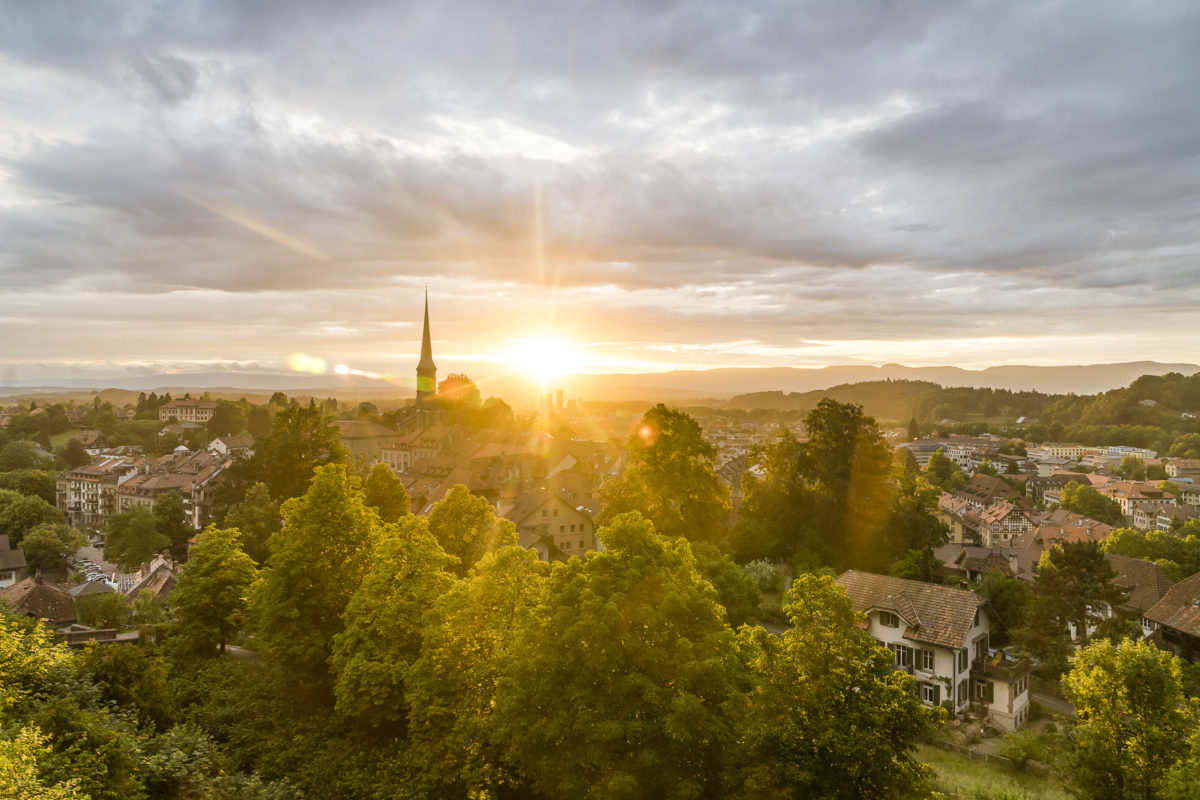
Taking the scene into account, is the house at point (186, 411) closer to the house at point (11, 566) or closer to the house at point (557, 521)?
the house at point (11, 566)

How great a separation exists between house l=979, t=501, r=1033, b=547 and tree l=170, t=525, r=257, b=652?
71594 mm

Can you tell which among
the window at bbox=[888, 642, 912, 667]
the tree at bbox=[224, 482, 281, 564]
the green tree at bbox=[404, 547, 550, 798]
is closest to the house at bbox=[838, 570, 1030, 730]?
the window at bbox=[888, 642, 912, 667]

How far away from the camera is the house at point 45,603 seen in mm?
32562

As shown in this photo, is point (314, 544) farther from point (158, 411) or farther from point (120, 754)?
point (158, 411)

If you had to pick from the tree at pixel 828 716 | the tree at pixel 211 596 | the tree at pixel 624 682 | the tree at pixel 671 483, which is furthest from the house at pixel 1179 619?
the tree at pixel 211 596

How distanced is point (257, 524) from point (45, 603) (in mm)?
9602

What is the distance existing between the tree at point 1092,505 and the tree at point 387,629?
8060 cm

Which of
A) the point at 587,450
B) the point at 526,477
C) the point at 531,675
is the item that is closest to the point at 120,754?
the point at 531,675

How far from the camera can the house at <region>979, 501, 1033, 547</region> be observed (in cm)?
7528

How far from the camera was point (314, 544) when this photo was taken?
22938mm

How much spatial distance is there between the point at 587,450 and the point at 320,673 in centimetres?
7702

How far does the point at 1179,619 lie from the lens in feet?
113

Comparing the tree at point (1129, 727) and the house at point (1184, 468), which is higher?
the tree at point (1129, 727)

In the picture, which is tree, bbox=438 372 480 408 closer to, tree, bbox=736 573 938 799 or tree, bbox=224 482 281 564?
tree, bbox=224 482 281 564
